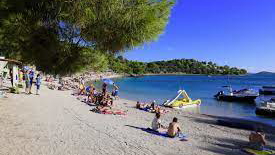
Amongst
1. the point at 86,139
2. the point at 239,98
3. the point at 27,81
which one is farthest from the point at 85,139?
the point at 239,98

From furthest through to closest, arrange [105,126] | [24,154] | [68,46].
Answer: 1. [105,126]
2. [24,154]
3. [68,46]

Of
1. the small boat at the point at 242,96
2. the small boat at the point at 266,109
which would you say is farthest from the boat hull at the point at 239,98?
the small boat at the point at 266,109

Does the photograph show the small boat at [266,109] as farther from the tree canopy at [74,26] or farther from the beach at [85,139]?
the tree canopy at [74,26]

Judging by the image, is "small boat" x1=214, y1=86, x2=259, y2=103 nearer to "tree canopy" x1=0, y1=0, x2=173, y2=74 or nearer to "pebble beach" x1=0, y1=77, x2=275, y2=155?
"pebble beach" x1=0, y1=77, x2=275, y2=155

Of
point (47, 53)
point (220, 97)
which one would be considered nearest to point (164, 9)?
point (47, 53)

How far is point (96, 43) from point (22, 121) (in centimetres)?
803

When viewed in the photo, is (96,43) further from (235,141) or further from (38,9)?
(235,141)

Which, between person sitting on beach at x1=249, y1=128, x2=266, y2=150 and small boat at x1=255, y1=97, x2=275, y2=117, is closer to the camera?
person sitting on beach at x1=249, y1=128, x2=266, y2=150

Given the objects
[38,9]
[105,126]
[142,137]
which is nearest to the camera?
[38,9]

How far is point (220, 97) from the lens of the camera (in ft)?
146

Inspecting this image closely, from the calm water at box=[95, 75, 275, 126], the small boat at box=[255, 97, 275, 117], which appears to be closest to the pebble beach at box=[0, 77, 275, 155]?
the small boat at box=[255, 97, 275, 117]

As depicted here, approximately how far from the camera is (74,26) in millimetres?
5512

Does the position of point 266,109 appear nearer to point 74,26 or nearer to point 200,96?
point 74,26

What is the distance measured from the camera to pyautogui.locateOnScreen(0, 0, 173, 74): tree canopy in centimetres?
525
